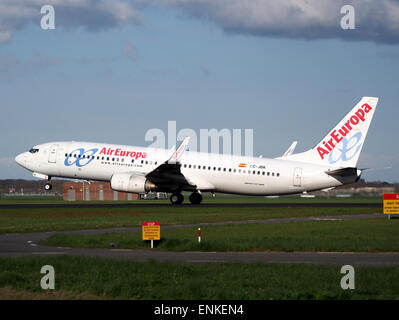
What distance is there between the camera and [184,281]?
19.7 meters

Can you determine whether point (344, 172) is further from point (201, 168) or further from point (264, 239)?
point (264, 239)

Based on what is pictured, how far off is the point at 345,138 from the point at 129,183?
755 inches

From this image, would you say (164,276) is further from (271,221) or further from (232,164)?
(232,164)

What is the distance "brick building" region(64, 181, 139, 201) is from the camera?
378ft

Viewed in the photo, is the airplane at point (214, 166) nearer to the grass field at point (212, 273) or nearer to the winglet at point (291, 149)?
the winglet at point (291, 149)

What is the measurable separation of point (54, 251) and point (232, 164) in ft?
117

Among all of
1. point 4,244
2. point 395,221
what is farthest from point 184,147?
point 4,244

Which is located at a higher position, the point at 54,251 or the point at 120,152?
the point at 120,152

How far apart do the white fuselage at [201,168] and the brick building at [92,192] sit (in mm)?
49384

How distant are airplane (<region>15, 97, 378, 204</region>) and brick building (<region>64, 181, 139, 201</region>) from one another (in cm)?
4976

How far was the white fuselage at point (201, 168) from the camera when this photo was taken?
6166 cm

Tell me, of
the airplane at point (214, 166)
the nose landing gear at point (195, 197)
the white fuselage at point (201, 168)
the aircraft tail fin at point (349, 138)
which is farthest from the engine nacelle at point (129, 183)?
the aircraft tail fin at point (349, 138)

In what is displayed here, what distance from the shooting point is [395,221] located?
45062 millimetres
